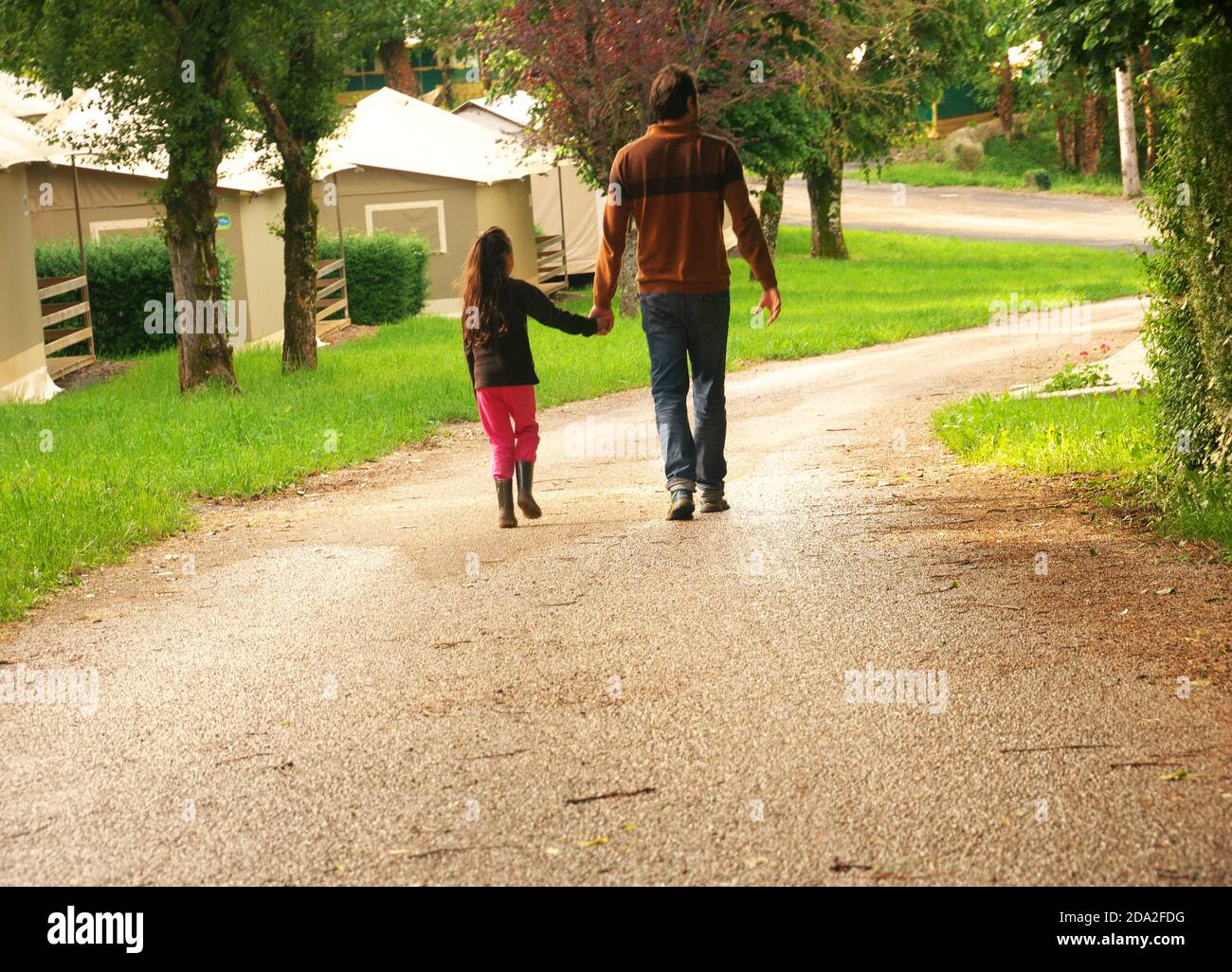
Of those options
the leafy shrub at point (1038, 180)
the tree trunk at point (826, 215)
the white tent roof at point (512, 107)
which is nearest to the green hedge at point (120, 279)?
the white tent roof at point (512, 107)

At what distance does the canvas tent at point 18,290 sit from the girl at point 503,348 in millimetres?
10969

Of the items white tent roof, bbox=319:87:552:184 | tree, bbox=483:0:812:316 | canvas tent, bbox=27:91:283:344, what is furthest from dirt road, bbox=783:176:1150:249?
canvas tent, bbox=27:91:283:344

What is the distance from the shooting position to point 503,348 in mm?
8625

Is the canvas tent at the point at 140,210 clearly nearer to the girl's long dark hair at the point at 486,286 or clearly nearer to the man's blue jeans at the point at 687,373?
the girl's long dark hair at the point at 486,286

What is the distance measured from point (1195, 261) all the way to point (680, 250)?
248 cm

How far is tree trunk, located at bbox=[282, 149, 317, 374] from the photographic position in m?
19.4

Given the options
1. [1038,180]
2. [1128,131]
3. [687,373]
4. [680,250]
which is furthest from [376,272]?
[1038,180]

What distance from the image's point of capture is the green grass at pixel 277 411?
9.17 m

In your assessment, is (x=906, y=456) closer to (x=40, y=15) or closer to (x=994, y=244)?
(x=40, y=15)

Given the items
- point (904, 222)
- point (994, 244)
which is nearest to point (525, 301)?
point (994, 244)

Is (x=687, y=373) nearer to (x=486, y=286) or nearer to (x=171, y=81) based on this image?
(x=486, y=286)

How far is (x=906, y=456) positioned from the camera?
437 inches
